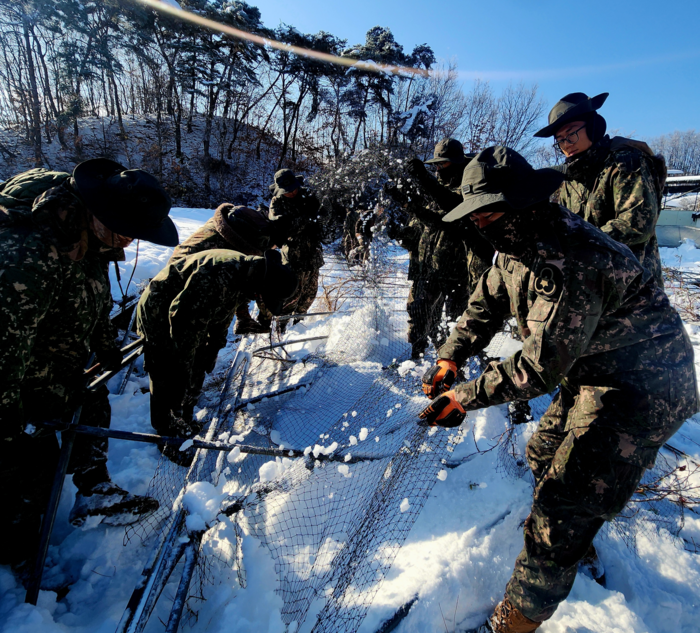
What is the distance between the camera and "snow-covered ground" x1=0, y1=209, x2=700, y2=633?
1.80 m

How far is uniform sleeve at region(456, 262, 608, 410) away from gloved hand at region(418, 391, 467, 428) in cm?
19

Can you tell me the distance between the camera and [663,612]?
75.3 inches

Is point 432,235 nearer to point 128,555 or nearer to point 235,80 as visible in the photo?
point 128,555

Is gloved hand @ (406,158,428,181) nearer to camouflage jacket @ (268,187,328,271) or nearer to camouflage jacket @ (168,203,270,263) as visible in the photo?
camouflage jacket @ (168,203,270,263)

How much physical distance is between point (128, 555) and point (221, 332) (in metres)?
1.53

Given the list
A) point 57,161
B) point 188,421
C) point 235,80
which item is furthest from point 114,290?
point 235,80

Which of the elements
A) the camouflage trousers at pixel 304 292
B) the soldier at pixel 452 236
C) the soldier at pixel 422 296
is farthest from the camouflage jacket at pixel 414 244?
the camouflage trousers at pixel 304 292

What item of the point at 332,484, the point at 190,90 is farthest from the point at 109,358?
the point at 190,90

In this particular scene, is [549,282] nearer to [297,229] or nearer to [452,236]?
[452,236]

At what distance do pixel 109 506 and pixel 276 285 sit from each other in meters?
1.73

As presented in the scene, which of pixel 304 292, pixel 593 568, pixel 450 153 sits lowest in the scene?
pixel 593 568

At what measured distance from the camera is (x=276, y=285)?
8.32ft

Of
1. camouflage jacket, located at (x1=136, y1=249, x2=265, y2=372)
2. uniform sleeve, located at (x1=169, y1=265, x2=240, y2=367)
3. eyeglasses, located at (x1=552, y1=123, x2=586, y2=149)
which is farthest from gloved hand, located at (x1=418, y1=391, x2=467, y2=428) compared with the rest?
eyeglasses, located at (x1=552, y1=123, x2=586, y2=149)

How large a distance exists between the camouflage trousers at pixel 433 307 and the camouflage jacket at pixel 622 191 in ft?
4.95
